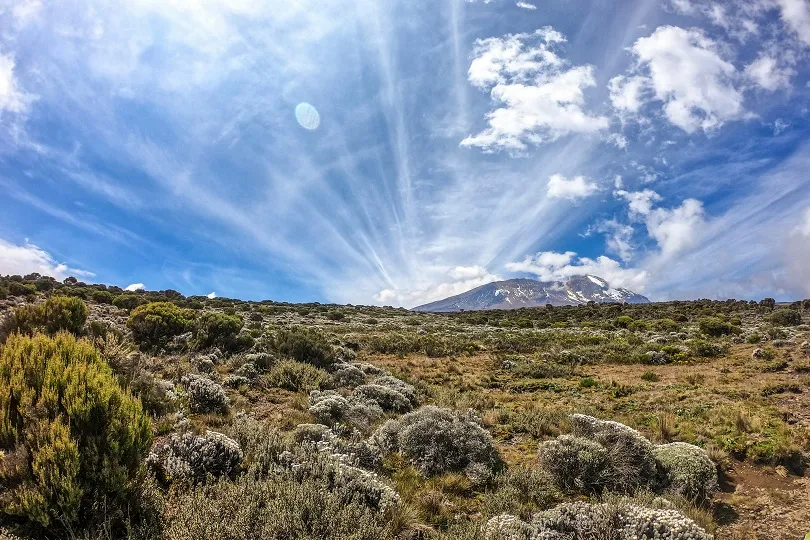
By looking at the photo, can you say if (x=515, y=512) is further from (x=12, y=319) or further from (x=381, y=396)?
(x=12, y=319)

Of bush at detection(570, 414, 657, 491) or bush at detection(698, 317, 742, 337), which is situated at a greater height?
bush at detection(698, 317, 742, 337)

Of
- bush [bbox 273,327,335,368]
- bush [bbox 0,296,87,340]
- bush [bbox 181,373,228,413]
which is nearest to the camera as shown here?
bush [bbox 181,373,228,413]

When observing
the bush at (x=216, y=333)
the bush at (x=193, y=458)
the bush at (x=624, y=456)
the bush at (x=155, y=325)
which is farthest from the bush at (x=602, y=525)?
the bush at (x=155, y=325)

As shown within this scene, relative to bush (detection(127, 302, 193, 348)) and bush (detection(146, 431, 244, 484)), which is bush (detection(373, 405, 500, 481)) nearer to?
bush (detection(146, 431, 244, 484))

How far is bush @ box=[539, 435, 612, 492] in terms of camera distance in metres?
7.00

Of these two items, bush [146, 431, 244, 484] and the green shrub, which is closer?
bush [146, 431, 244, 484]

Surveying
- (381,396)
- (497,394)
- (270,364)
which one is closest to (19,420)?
(381,396)

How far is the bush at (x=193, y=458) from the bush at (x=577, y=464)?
5485 mm

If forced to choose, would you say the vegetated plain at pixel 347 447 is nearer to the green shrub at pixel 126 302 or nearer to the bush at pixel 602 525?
the bush at pixel 602 525

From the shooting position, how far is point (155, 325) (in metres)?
15.4

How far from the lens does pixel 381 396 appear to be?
11945 mm

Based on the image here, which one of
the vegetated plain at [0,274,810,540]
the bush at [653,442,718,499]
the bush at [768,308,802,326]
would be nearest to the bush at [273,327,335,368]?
the vegetated plain at [0,274,810,540]

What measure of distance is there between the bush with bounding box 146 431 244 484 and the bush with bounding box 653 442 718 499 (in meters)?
7.46

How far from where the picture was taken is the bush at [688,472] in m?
6.85
